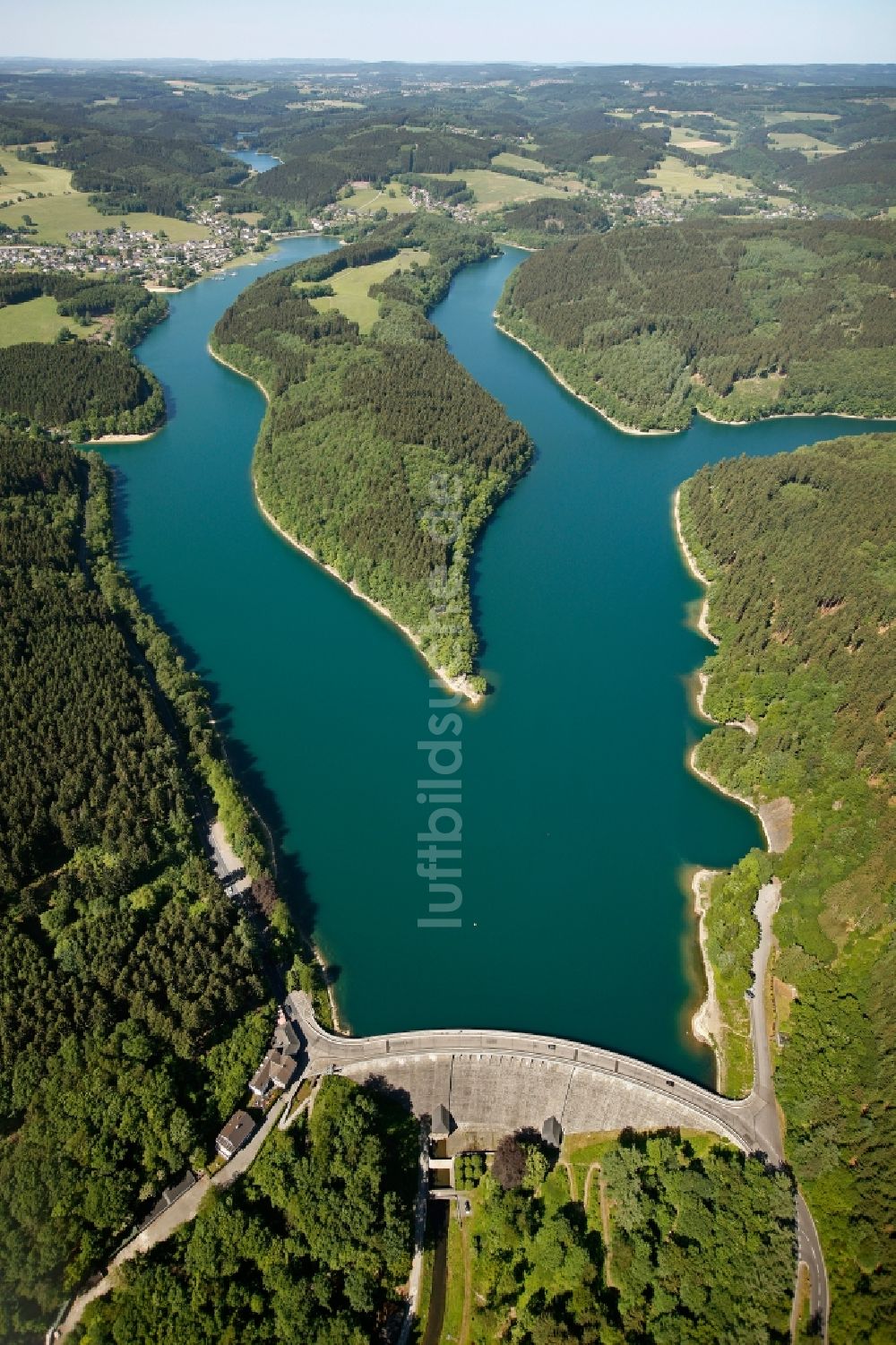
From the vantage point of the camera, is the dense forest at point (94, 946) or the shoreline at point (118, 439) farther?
the shoreline at point (118, 439)

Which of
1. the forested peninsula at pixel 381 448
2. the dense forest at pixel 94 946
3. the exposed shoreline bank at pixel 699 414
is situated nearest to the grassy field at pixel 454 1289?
the dense forest at pixel 94 946

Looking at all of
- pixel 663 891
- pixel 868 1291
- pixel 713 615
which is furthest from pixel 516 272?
pixel 868 1291

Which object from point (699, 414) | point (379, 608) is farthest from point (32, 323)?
point (699, 414)

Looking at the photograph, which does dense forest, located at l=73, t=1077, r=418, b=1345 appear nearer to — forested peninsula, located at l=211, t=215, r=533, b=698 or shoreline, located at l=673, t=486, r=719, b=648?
forested peninsula, located at l=211, t=215, r=533, b=698

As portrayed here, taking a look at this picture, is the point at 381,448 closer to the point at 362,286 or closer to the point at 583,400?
the point at 583,400

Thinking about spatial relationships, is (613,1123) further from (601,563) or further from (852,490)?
(852,490)

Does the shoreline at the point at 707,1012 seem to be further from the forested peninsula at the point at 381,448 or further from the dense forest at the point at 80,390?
the dense forest at the point at 80,390
